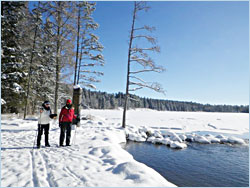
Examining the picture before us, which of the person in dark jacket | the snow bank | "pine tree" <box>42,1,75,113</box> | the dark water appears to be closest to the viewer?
the snow bank

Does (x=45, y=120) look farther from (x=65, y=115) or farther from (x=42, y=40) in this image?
(x=42, y=40)

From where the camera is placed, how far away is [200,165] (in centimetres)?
611

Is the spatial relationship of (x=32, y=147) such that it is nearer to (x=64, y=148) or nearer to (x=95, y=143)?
(x=64, y=148)

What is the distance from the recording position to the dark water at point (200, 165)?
4.85 m

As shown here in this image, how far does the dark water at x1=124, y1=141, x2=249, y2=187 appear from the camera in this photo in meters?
4.85

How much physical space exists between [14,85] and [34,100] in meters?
6.70

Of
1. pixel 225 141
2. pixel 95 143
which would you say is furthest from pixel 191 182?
pixel 225 141

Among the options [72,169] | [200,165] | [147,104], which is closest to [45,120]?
[72,169]

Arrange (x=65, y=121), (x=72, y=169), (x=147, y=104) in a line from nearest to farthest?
(x=72, y=169) < (x=65, y=121) < (x=147, y=104)

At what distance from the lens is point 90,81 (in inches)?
514

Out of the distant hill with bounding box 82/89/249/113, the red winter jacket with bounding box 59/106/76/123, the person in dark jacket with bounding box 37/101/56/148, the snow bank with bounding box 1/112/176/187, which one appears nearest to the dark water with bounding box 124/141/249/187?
the snow bank with bounding box 1/112/176/187

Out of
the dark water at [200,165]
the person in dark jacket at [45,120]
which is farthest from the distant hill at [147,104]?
the person in dark jacket at [45,120]

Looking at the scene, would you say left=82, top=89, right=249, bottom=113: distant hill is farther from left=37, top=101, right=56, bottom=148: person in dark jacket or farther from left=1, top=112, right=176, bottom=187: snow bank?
left=1, top=112, right=176, bottom=187: snow bank

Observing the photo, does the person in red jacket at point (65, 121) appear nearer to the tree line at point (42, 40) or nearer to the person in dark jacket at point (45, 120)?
the person in dark jacket at point (45, 120)
